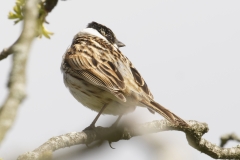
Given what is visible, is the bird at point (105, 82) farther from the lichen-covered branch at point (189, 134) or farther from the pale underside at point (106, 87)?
the lichen-covered branch at point (189, 134)

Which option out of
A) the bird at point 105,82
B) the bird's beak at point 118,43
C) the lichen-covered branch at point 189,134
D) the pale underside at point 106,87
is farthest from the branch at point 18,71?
the bird's beak at point 118,43

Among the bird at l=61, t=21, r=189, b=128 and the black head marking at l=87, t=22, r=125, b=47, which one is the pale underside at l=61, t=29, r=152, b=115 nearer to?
the bird at l=61, t=21, r=189, b=128

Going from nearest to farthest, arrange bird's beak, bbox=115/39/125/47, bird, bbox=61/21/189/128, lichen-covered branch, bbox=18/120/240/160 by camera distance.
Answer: lichen-covered branch, bbox=18/120/240/160, bird, bbox=61/21/189/128, bird's beak, bbox=115/39/125/47

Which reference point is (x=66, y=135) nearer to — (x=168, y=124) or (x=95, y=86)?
(x=168, y=124)

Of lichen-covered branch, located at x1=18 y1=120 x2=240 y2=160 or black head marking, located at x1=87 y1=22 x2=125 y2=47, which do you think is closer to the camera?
lichen-covered branch, located at x1=18 y1=120 x2=240 y2=160

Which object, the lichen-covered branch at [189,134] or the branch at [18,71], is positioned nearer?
the branch at [18,71]

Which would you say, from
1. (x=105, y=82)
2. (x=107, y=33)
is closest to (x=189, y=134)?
(x=105, y=82)

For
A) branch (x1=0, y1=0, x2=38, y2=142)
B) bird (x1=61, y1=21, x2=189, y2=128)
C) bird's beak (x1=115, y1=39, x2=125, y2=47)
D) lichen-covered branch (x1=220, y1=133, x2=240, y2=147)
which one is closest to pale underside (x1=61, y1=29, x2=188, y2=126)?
bird (x1=61, y1=21, x2=189, y2=128)
